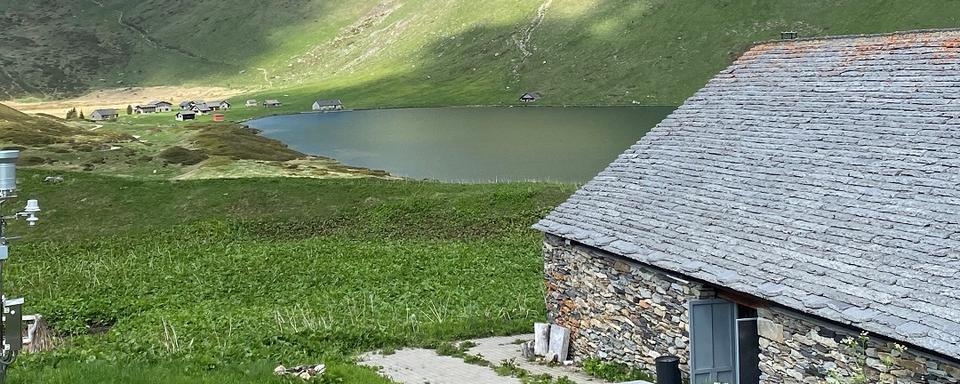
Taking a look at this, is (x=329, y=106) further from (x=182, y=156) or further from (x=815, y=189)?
(x=815, y=189)

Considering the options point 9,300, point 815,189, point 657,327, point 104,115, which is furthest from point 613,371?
point 104,115

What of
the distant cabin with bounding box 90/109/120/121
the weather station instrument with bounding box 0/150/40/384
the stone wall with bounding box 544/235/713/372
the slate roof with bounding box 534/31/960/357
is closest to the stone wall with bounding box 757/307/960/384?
the slate roof with bounding box 534/31/960/357

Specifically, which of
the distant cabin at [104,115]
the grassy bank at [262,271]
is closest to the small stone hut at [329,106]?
the distant cabin at [104,115]

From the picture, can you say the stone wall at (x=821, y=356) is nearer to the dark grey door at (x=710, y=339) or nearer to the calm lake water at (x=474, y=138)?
the dark grey door at (x=710, y=339)

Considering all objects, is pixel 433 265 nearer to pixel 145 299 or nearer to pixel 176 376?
pixel 145 299

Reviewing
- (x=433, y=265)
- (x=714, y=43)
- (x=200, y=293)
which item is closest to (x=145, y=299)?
(x=200, y=293)

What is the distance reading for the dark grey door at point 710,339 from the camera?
17.2m

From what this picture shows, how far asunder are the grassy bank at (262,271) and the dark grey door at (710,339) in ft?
20.4

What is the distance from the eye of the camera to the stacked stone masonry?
1357 cm

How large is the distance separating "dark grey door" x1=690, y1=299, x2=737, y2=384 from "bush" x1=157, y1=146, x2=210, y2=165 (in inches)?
2495

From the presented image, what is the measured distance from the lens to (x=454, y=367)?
20562mm

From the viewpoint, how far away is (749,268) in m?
16.0

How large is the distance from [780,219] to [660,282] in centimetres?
275

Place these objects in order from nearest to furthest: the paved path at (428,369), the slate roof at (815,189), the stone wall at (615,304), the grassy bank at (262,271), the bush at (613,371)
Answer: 1. the slate roof at (815,189)
2. the stone wall at (615,304)
3. the bush at (613,371)
4. the paved path at (428,369)
5. the grassy bank at (262,271)
